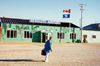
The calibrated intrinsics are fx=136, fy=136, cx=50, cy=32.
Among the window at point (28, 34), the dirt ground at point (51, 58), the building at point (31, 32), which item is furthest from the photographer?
the window at point (28, 34)

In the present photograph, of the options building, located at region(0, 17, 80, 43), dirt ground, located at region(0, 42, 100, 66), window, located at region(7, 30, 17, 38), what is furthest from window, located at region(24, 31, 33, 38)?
dirt ground, located at region(0, 42, 100, 66)

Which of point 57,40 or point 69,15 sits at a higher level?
point 69,15

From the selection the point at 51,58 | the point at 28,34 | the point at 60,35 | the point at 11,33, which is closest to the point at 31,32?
the point at 28,34

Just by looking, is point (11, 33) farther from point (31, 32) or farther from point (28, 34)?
point (31, 32)

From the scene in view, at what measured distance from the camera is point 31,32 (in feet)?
91.7

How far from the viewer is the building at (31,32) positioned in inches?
1034

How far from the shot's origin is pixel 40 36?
2780 centimetres

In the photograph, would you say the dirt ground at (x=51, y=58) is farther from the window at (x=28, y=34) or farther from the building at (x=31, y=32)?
the window at (x=28, y=34)

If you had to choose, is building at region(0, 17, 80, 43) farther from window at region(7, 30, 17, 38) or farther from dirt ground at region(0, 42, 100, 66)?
dirt ground at region(0, 42, 100, 66)

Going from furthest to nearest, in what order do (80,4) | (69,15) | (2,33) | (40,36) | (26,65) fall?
(80,4)
(69,15)
(40,36)
(2,33)
(26,65)

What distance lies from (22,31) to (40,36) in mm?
3741

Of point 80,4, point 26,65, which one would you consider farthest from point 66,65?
point 80,4

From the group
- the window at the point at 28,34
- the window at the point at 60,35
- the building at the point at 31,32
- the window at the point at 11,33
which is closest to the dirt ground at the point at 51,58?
the window at the point at 11,33

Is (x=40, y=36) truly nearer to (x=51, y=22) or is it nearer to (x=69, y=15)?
(x=51, y=22)
